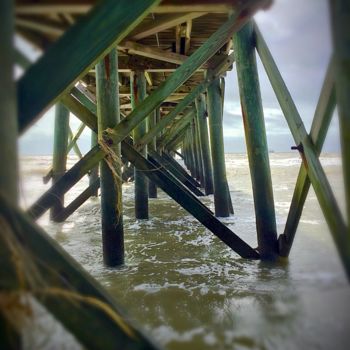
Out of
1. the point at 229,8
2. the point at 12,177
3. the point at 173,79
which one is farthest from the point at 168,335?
the point at 229,8

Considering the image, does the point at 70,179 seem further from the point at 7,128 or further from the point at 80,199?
the point at 7,128

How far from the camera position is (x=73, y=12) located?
147 centimetres

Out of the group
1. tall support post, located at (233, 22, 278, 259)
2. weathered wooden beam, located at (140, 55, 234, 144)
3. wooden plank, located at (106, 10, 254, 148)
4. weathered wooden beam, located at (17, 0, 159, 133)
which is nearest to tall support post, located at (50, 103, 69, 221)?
weathered wooden beam, located at (140, 55, 234, 144)

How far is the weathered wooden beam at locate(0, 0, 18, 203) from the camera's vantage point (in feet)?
2.74

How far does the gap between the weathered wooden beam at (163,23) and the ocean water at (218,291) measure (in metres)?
2.21

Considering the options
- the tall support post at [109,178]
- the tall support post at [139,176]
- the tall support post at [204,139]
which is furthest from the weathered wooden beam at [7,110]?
the tall support post at [204,139]

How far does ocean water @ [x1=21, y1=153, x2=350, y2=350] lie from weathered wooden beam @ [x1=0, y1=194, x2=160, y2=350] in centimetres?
11

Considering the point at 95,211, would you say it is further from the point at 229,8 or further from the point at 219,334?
the point at 219,334

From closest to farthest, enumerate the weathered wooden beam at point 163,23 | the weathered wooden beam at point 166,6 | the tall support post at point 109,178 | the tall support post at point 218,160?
the weathered wooden beam at point 166,6
the tall support post at point 109,178
the weathered wooden beam at point 163,23
the tall support post at point 218,160

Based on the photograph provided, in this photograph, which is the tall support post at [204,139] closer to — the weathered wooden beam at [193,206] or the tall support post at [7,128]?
the weathered wooden beam at [193,206]

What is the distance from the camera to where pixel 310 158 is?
209cm

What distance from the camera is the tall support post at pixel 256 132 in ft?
9.61

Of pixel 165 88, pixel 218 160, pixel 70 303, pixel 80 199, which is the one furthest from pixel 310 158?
pixel 218 160

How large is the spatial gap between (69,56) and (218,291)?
6.10ft
